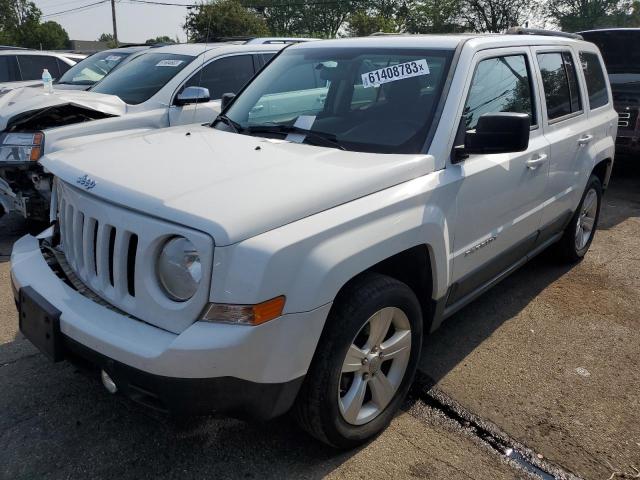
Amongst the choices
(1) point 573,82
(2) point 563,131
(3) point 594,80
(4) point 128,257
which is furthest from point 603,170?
(4) point 128,257

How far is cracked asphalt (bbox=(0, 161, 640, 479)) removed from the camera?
2.54 metres

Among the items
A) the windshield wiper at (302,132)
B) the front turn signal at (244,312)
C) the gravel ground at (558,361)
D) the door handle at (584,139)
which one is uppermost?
the windshield wiper at (302,132)

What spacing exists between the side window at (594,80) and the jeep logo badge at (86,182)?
12.6ft

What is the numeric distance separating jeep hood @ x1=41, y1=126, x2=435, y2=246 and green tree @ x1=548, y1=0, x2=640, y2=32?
48.9m

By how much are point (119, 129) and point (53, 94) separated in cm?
86

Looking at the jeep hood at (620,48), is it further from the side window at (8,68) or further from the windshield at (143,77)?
the side window at (8,68)

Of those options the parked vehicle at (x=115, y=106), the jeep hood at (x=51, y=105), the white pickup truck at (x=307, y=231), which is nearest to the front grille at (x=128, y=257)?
the white pickup truck at (x=307, y=231)

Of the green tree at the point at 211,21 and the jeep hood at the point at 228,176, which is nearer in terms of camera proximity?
the jeep hood at the point at 228,176

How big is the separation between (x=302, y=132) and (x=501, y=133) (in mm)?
1048

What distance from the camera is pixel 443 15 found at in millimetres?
44375

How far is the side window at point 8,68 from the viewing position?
9.76 metres

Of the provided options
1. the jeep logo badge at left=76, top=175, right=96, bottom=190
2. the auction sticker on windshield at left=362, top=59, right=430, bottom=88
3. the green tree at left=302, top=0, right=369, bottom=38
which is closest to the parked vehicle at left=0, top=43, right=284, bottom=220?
the auction sticker on windshield at left=362, top=59, right=430, bottom=88

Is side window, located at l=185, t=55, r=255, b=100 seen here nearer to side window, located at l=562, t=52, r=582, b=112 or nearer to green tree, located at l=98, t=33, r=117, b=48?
side window, located at l=562, t=52, r=582, b=112

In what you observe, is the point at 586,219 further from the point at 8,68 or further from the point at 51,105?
the point at 8,68
